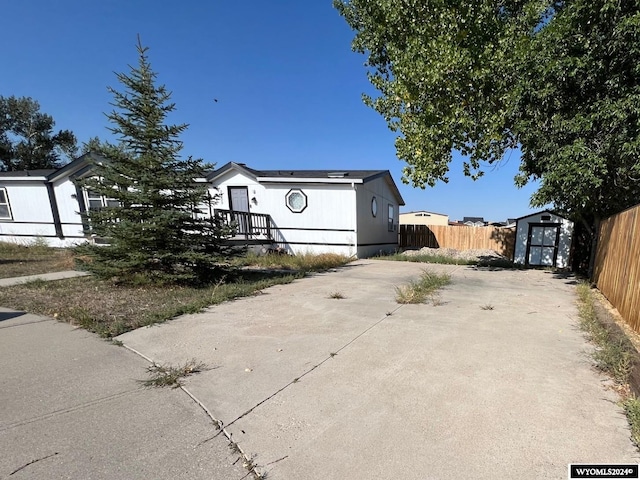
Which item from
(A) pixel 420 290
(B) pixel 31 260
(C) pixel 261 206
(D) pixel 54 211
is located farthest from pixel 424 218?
(B) pixel 31 260

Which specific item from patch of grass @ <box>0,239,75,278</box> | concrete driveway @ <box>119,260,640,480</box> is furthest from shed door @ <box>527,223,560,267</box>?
patch of grass @ <box>0,239,75,278</box>

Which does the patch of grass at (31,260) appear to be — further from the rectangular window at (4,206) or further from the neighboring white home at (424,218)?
the neighboring white home at (424,218)

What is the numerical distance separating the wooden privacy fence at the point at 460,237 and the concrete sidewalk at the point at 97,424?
20.2 meters

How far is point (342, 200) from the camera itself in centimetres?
1319

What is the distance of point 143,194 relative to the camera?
6125 millimetres

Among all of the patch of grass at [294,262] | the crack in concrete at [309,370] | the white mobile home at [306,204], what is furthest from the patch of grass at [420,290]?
the white mobile home at [306,204]

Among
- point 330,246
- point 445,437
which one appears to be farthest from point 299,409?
point 330,246

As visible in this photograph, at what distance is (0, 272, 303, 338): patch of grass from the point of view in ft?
14.6

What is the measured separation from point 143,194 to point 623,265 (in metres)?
8.93

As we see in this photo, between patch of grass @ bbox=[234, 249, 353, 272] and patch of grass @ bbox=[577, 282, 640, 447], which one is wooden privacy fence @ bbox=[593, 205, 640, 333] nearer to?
patch of grass @ bbox=[577, 282, 640, 447]

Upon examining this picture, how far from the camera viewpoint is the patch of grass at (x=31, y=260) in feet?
27.7

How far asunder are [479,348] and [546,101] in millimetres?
6344

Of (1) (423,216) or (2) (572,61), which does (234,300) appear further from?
(1) (423,216)

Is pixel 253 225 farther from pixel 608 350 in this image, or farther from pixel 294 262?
pixel 608 350
